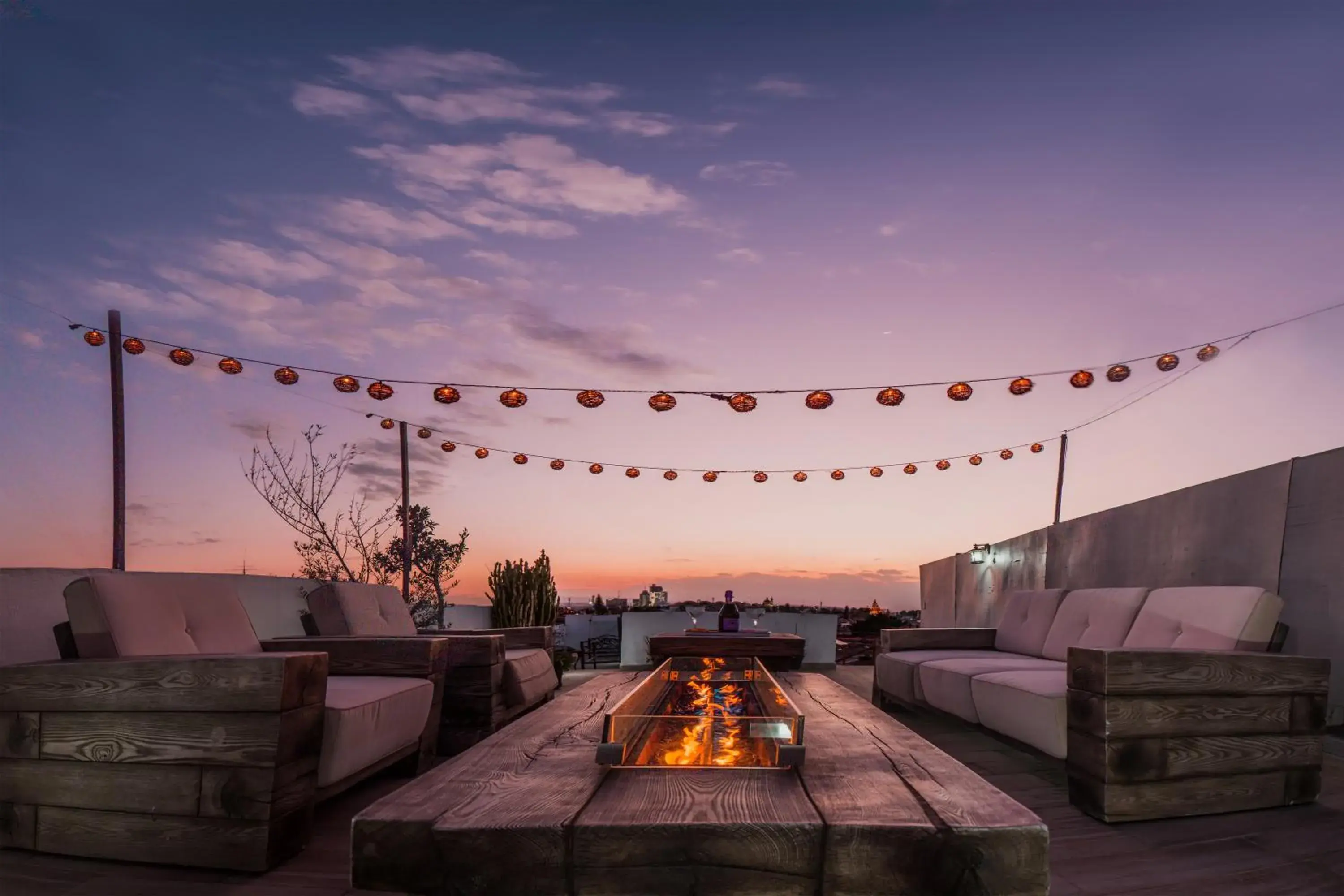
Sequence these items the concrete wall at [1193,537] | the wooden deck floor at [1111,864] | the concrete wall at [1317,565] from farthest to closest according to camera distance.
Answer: the concrete wall at [1193,537] < the concrete wall at [1317,565] < the wooden deck floor at [1111,864]

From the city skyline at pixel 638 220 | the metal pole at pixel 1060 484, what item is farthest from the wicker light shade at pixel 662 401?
the metal pole at pixel 1060 484

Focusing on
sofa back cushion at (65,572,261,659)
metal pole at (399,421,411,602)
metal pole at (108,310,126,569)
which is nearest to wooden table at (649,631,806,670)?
sofa back cushion at (65,572,261,659)

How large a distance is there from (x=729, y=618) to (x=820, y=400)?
2288 millimetres

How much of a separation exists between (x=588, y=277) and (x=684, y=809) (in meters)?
5.14

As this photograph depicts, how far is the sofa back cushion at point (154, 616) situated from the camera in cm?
207

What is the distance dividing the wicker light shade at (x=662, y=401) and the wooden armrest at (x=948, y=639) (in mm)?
2891

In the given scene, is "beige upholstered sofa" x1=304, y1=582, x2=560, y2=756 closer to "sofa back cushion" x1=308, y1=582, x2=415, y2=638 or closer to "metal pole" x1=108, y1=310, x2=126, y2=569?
"sofa back cushion" x1=308, y1=582, x2=415, y2=638

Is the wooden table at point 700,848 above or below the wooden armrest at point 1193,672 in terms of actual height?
above

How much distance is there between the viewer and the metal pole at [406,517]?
9.72 metres

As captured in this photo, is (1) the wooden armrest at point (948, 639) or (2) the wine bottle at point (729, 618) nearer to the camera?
(1) the wooden armrest at point (948, 639)

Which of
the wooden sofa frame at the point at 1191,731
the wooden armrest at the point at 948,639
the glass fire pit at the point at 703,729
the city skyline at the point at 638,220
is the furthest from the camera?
the wooden armrest at the point at 948,639

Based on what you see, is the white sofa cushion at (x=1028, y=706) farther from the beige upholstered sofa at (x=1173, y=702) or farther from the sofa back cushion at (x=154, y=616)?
the sofa back cushion at (x=154, y=616)

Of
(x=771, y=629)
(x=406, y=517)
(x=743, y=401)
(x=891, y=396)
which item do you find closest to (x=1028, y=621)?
(x=891, y=396)

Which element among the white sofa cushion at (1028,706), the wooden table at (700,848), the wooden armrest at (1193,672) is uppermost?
the wooden table at (700,848)
